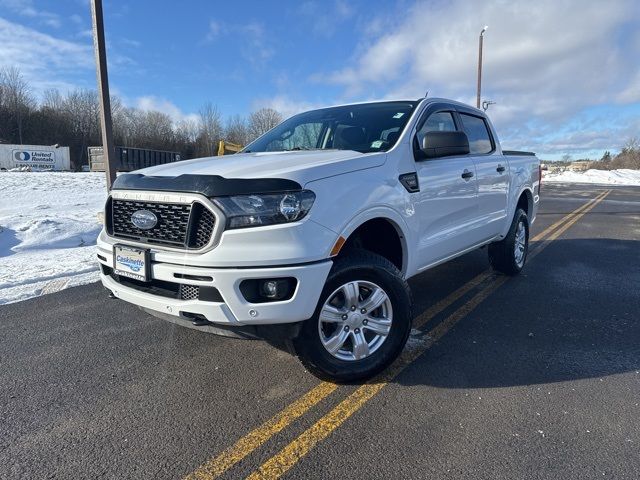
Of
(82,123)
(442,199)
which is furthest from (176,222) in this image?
(82,123)

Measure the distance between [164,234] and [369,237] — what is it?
1527mm

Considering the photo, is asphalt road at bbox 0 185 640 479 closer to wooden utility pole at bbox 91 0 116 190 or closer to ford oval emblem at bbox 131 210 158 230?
ford oval emblem at bbox 131 210 158 230

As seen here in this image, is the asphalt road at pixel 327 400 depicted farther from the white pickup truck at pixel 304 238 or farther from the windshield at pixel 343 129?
the windshield at pixel 343 129

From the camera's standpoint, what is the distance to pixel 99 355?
11.3 feet

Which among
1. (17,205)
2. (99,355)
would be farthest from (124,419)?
(17,205)

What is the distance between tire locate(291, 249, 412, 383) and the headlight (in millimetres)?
470

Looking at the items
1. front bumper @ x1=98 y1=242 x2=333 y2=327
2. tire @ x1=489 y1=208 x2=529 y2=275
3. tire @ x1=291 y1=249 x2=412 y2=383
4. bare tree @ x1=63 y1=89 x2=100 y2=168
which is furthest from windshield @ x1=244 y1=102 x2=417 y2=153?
bare tree @ x1=63 y1=89 x2=100 y2=168

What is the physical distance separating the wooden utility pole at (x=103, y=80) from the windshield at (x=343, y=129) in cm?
384

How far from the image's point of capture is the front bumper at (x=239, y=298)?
249 cm

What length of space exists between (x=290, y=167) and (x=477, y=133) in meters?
3.16

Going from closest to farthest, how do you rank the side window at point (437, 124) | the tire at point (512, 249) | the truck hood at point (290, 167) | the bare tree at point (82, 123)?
the truck hood at point (290, 167) < the side window at point (437, 124) < the tire at point (512, 249) < the bare tree at point (82, 123)

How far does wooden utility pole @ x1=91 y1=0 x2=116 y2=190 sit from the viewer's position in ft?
24.0

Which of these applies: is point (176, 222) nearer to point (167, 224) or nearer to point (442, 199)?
point (167, 224)

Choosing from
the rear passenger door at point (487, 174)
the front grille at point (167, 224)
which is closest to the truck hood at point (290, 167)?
the front grille at point (167, 224)
